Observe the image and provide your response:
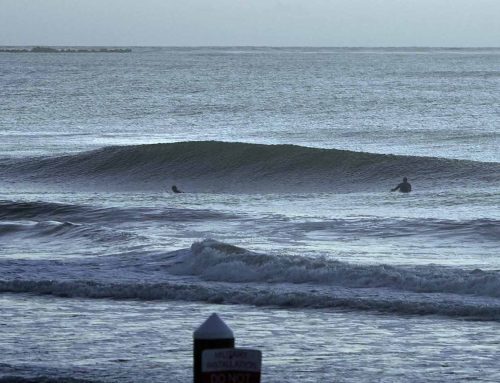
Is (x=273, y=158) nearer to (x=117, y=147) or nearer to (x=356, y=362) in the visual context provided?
(x=117, y=147)

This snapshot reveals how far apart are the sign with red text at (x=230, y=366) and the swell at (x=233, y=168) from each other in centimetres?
2706

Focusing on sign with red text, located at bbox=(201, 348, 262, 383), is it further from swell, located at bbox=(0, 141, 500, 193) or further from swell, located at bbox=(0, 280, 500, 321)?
swell, located at bbox=(0, 141, 500, 193)

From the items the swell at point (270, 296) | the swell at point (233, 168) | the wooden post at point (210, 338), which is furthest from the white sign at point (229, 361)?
the swell at point (233, 168)

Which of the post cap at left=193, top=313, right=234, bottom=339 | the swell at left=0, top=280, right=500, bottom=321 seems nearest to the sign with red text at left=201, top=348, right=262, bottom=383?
the post cap at left=193, top=313, right=234, bottom=339

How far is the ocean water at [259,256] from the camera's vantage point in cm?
1025

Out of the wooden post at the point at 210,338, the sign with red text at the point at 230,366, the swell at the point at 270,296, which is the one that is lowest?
the swell at the point at 270,296

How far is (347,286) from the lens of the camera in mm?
13797

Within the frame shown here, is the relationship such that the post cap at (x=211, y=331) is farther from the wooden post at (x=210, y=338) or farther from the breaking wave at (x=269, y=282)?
the breaking wave at (x=269, y=282)

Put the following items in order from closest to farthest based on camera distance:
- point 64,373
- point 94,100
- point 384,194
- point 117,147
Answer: point 64,373, point 384,194, point 117,147, point 94,100

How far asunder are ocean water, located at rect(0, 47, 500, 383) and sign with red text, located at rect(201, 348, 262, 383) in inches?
138

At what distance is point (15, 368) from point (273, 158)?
28.6 metres

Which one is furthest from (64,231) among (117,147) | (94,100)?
(94,100)

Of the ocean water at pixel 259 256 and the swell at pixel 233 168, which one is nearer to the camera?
the ocean water at pixel 259 256

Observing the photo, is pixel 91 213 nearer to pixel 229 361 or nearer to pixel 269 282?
pixel 269 282
